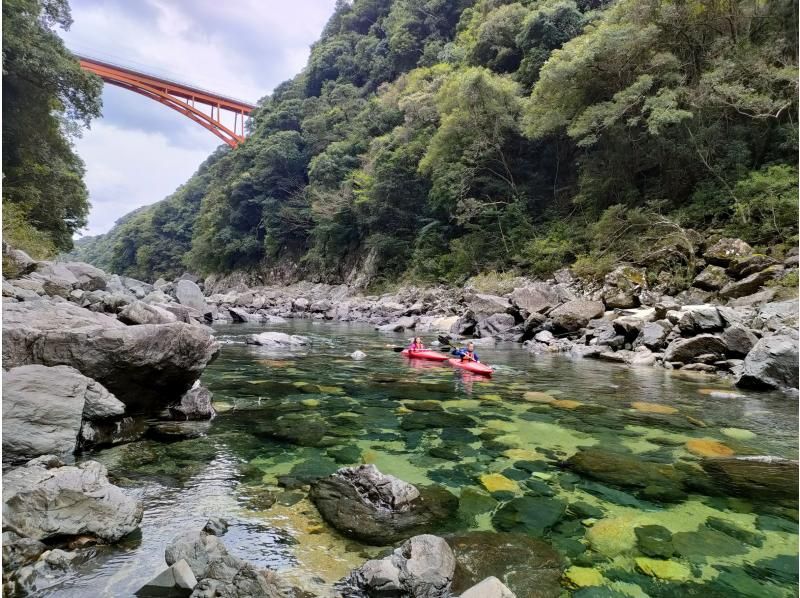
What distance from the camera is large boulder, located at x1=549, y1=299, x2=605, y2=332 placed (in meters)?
15.0

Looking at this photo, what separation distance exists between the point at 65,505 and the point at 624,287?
632 inches

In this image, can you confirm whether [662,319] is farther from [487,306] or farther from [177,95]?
[177,95]

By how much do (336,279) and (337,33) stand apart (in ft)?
127

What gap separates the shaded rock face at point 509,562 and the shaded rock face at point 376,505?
38 centimetres

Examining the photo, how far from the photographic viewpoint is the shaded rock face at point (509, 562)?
8.81ft

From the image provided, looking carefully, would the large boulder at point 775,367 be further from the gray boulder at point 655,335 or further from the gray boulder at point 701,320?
the gray boulder at point 655,335

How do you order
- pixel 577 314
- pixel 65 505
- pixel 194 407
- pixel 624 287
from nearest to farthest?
pixel 65 505
pixel 194 407
pixel 577 314
pixel 624 287

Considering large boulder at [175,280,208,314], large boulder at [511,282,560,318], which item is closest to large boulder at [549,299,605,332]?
large boulder at [511,282,560,318]

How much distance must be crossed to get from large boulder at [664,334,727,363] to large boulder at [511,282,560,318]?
6.57m

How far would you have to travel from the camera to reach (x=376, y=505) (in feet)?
11.7

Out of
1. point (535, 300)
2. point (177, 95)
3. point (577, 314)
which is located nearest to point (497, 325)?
point (535, 300)

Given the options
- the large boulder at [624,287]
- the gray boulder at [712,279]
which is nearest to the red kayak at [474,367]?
the large boulder at [624,287]

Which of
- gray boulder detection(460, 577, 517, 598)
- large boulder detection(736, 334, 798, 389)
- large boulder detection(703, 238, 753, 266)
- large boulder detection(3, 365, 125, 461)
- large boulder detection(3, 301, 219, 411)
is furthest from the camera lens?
large boulder detection(703, 238, 753, 266)

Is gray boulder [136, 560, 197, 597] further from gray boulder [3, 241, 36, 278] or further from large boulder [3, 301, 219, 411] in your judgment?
gray boulder [3, 241, 36, 278]
